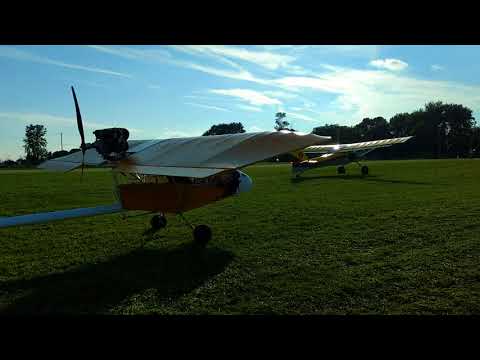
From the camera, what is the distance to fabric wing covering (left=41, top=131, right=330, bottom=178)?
5641mm

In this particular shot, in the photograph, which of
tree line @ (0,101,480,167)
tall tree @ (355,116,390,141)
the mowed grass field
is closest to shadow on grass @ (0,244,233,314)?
the mowed grass field

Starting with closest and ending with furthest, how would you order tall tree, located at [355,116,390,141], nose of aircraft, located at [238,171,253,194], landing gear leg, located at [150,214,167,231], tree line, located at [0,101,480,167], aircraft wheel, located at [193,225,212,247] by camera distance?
aircraft wheel, located at [193,225,212,247]
nose of aircraft, located at [238,171,253,194]
landing gear leg, located at [150,214,167,231]
tree line, located at [0,101,480,167]
tall tree, located at [355,116,390,141]

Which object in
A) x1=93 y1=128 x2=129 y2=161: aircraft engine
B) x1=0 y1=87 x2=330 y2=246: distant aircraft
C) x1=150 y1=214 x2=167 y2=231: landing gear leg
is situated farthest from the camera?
x1=150 y1=214 x2=167 y2=231: landing gear leg

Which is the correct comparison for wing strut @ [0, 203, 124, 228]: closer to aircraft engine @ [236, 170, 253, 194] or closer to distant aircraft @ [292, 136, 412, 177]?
aircraft engine @ [236, 170, 253, 194]

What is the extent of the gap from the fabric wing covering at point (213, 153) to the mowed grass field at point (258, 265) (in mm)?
1985

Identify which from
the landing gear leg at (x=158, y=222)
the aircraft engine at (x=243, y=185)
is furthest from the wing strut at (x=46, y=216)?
the aircraft engine at (x=243, y=185)

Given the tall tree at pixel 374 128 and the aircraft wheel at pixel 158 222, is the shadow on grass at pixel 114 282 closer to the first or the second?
the aircraft wheel at pixel 158 222

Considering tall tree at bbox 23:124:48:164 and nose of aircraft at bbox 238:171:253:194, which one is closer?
nose of aircraft at bbox 238:171:253:194

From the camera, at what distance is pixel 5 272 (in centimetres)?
660

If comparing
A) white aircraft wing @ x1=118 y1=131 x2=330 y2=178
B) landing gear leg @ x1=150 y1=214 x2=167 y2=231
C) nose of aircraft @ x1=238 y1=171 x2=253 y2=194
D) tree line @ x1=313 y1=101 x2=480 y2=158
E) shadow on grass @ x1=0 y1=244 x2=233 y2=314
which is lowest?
shadow on grass @ x1=0 y1=244 x2=233 y2=314
